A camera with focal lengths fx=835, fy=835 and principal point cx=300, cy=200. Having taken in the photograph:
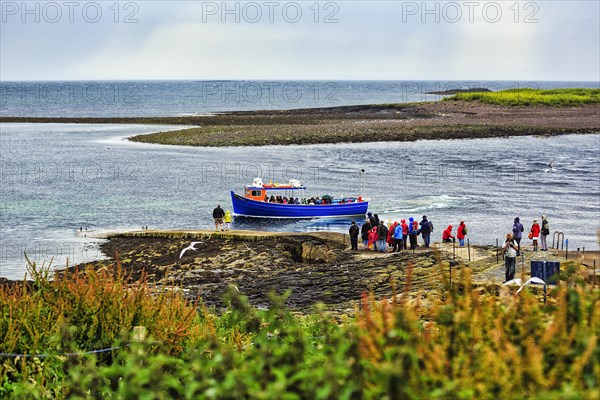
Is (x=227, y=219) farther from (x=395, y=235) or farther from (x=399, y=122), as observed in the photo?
(x=399, y=122)

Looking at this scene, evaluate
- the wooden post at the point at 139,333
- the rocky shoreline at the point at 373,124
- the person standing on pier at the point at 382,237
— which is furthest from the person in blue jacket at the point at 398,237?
the rocky shoreline at the point at 373,124

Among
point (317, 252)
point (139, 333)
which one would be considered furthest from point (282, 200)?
point (139, 333)

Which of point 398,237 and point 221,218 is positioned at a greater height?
point 221,218

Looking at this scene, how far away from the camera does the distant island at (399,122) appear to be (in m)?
91.8

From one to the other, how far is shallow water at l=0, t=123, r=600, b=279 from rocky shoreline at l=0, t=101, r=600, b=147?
4.50 metres

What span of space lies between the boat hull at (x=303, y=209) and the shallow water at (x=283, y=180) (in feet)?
1.81

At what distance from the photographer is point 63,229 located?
1638 inches

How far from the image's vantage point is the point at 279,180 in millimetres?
61281

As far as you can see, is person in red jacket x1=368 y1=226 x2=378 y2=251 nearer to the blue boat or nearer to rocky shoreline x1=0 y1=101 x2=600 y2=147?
the blue boat

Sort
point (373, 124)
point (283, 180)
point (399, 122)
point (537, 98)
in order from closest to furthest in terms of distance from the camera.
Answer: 1. point (283, 180)
2. point (373, 124)
3. point (399, 122)
4. point (537, 98)

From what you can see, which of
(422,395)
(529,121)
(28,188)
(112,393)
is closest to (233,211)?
(28,188)

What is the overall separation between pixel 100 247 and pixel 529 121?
77.9m

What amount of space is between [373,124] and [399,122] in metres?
4.74

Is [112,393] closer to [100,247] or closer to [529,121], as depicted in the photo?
[100,247]
